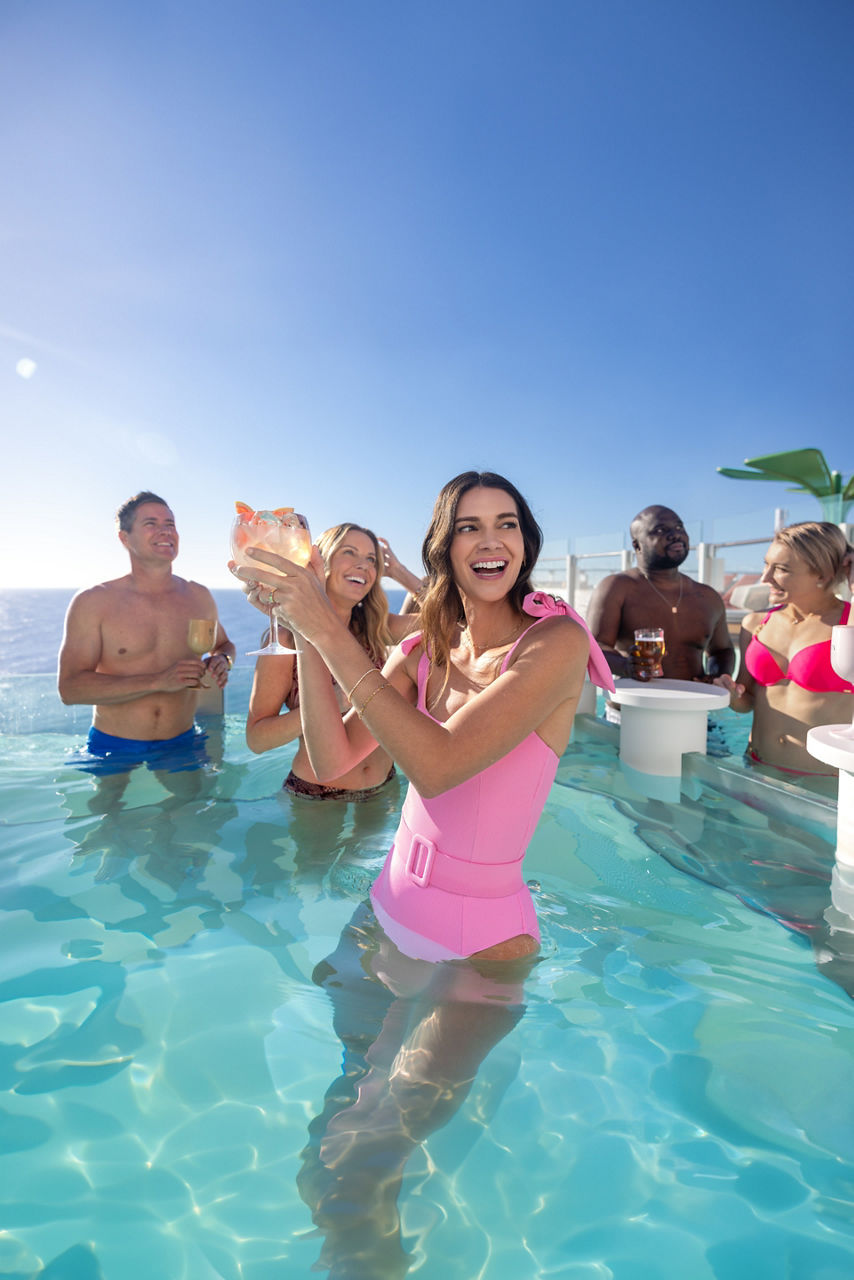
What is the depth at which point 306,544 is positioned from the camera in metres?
1.76

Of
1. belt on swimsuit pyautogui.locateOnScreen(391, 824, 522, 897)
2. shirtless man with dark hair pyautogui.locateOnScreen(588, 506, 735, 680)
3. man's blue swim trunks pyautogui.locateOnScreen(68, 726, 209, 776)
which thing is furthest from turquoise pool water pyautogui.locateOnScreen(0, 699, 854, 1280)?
shirtless man with dark hair pyautogui.locateOnScreen(588, 506, 735, 680)

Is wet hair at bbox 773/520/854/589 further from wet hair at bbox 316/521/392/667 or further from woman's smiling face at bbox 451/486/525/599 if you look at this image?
woman's smiling face at bbox 451/486/525/599

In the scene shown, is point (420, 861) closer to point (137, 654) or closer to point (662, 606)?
point (137, 654)

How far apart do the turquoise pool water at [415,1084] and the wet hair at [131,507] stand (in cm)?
238

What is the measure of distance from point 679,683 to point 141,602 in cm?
373

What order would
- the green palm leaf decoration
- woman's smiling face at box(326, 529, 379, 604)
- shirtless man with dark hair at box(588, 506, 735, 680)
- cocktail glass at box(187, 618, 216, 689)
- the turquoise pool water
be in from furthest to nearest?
1. the green palm leaf decoration
2. shirtless man with dark hair at box(588, 506, 735, 680)
3. cocktail glass at box(187, 618, 216, 689)
4. woman's smiling face at box(326, 529, 379, 604)
5. the turquoise pool water

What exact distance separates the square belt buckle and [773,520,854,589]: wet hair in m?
3.08

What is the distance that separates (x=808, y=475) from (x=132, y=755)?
72.3ft

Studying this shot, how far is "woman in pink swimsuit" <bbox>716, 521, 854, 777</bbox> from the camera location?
3873mm

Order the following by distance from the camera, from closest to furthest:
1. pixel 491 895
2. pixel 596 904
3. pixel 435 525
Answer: pixel 491 895, pixel 435 525, pixel 596 904

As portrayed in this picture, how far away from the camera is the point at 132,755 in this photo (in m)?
4.65

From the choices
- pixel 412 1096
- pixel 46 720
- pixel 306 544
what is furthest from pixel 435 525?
pixel 46 720

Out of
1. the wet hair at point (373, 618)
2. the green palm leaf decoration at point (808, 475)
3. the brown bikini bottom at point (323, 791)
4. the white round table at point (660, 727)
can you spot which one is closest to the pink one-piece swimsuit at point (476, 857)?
the brown bikini bottom at point (323, 791)

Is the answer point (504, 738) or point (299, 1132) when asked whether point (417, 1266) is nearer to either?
point (299, 1132)
